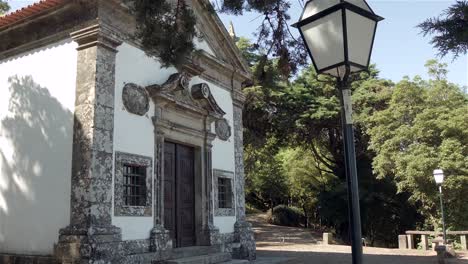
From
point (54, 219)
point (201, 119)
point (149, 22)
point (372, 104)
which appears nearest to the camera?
point (149, 22)

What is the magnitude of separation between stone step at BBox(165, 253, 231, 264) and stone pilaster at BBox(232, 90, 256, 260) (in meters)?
0.99

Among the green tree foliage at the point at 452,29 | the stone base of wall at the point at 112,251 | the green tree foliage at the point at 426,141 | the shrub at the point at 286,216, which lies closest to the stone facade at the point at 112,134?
the stone base of wall at the point at 112,251

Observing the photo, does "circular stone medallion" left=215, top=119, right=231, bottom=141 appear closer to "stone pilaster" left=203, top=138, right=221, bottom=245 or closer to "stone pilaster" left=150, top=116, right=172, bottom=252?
"stone pilaster" left=203, top=138, right=221, bottom=245

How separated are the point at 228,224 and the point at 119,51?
5.10 meters

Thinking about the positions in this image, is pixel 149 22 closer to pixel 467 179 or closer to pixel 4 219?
pixel 4 219

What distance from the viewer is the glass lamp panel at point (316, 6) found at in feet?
10.3

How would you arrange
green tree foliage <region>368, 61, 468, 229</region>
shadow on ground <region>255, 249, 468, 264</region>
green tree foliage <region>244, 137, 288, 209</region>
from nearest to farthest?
shadow on ground <region>255, 249, 468, 264</region>
green tree foliage <region>368, 61, 468, 229</region>
green tree foliage <region>244, 137, 288, 209</region>

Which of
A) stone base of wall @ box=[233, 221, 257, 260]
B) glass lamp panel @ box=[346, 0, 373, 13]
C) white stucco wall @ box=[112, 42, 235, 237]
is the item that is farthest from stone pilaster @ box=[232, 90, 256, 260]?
glass lamp panel @ box=[346, 0, 373, 13]

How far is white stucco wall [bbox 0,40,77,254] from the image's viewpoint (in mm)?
7840

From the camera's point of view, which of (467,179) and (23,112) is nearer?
(23,112)

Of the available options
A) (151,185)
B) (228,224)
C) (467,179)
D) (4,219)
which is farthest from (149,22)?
(467,179)

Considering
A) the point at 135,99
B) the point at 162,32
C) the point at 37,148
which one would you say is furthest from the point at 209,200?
the point at 162,32

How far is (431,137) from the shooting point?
17750mm

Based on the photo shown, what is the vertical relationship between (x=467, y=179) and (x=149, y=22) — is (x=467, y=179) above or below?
below
